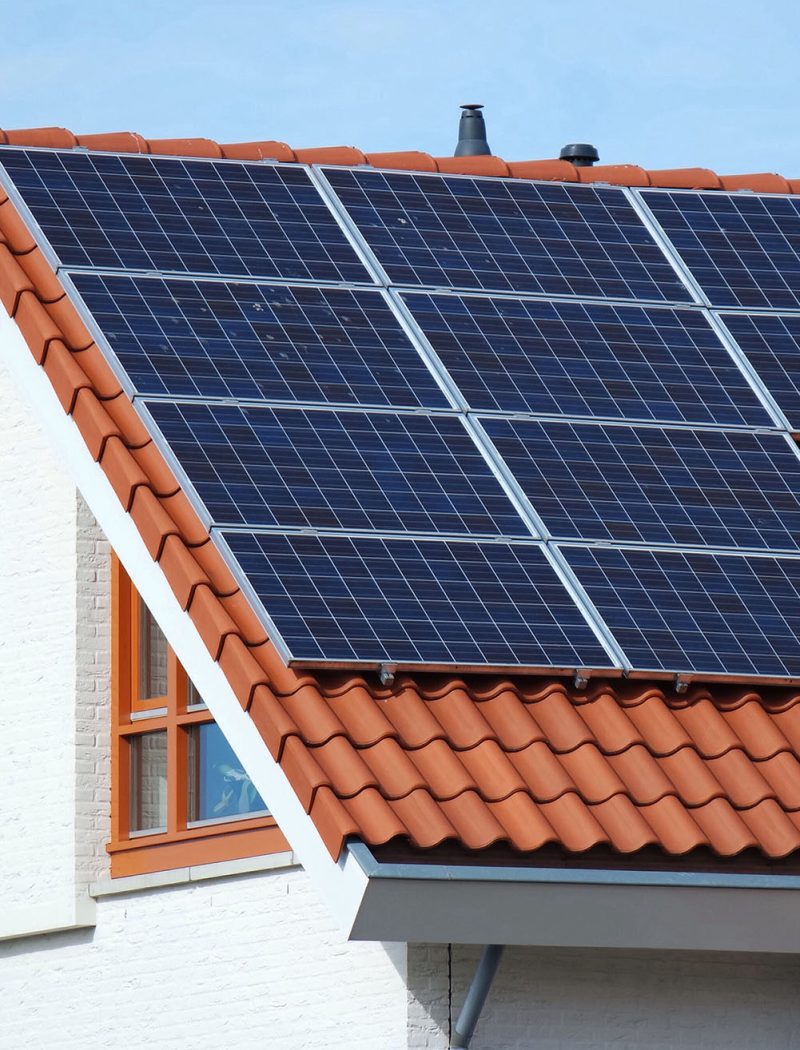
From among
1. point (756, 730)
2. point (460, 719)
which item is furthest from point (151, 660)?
point (756, 730)

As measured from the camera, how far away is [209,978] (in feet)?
32.9

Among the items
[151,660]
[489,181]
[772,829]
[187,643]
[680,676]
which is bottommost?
[772,829]

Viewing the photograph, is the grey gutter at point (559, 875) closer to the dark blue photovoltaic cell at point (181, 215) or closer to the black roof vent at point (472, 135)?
the dark blue photovoltaic cell at point (181, 215)

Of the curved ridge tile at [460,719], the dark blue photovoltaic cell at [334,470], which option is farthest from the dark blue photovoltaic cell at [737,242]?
the curved ridge tile at [460,719]

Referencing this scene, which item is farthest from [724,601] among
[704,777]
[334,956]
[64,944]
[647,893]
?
[64,944]

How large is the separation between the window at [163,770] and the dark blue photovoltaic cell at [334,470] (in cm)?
144

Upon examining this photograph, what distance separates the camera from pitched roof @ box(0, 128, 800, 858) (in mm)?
8656

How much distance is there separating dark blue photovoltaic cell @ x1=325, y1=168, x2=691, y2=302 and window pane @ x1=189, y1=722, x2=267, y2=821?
2.50m

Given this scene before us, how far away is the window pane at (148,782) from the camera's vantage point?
11.0 metres

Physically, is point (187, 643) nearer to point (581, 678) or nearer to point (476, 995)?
point (581, 678)

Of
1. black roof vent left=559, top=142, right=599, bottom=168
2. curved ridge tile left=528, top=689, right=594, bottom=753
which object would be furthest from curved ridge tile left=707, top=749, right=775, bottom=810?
black roof vent left=559, top=142, right=599, bottom=168

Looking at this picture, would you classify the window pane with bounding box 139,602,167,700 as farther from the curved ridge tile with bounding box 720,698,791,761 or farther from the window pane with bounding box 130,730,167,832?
the curved ridge tile with bounding box 720,698,791,761

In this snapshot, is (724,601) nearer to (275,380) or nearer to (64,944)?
(275,380)

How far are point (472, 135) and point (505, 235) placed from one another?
3622mm
